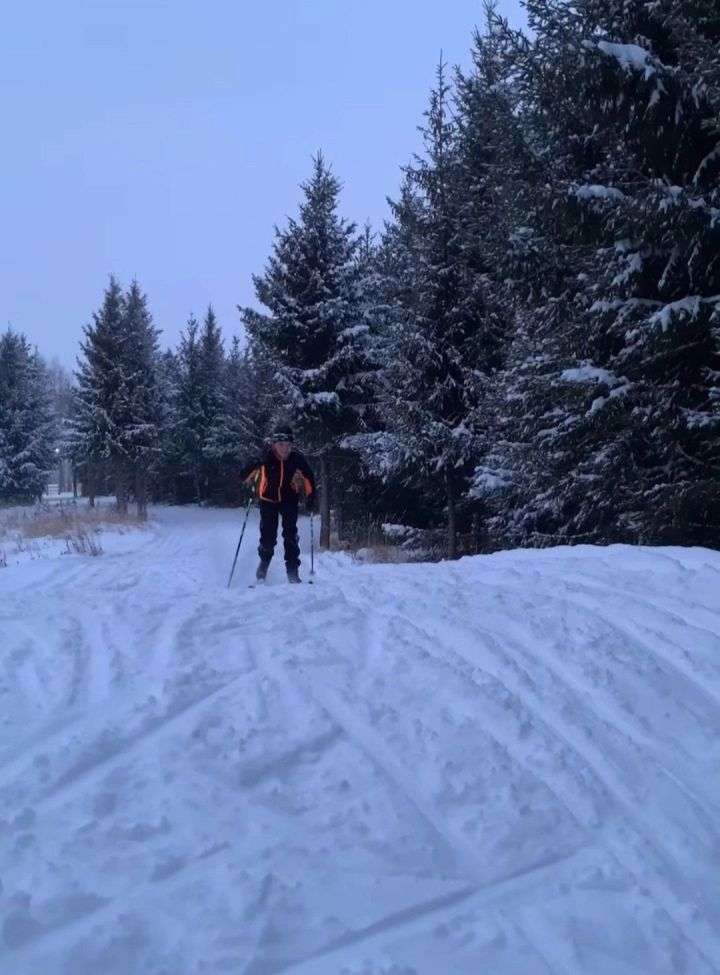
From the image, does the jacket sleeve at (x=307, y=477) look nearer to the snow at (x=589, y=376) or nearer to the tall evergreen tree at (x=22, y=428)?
the snow at (x=589, y=376)

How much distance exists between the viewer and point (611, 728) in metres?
4.09

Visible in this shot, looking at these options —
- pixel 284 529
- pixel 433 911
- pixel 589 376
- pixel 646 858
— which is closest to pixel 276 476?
pixel 284 529

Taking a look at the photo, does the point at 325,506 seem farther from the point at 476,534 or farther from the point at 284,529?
the point at 284,529

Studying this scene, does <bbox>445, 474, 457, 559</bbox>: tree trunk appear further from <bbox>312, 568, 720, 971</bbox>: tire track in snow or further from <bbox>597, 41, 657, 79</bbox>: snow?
<bbox>312, 568, 720, 971</bbox>: tire track in snow

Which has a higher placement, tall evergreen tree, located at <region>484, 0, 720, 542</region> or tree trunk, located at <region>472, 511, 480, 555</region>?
tall evergreen tree, located at <region>484, 0, 720, 542</region>

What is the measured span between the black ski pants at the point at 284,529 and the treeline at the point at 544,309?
376 cm

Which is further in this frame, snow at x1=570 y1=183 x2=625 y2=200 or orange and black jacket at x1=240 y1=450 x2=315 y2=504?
orange and black jacket at x1=240 y1=450 x2=315 y2=504

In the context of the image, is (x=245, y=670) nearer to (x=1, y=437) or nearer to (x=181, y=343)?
(x=1, y=437)

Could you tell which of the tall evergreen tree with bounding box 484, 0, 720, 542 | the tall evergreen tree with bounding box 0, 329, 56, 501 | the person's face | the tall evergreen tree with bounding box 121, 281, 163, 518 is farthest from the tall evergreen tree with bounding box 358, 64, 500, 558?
the tall evergreen tree with bounding box 0, 329, 56, 501

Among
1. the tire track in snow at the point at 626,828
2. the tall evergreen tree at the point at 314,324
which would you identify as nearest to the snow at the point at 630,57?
the tire track in snow at the point at 626,828

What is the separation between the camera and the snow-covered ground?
261 cm

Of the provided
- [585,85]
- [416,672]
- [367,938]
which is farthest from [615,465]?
[367,938]

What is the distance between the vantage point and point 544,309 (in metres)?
11.6

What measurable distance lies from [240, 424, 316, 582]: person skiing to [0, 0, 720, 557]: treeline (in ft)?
11.7
